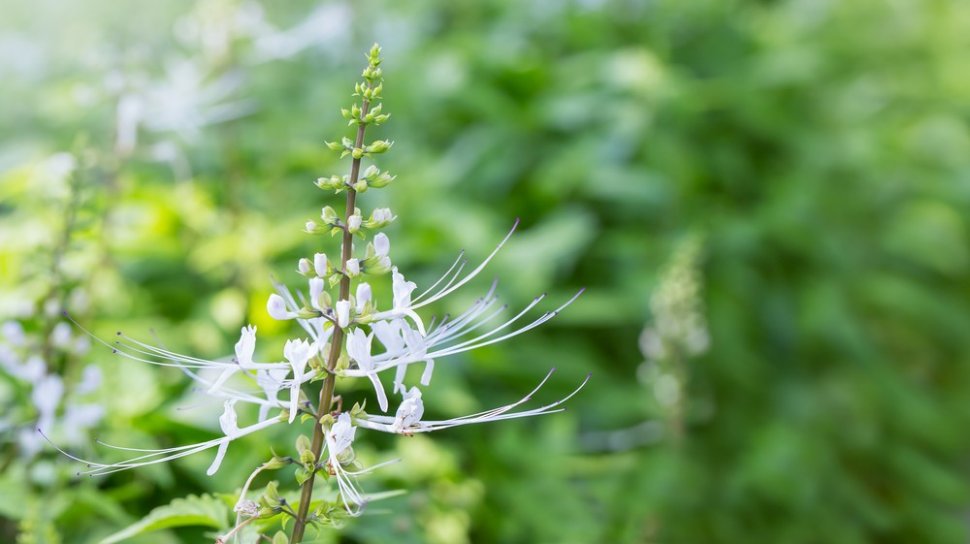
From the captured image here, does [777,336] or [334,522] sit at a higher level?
[334,522]

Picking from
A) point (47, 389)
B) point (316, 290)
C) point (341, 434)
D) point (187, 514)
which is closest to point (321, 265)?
point (316, 290)

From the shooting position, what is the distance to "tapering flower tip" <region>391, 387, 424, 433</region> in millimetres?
769

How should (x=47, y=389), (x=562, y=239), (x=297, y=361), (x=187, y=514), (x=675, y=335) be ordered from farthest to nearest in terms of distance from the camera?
(x=562, y=239), (x=675, y=335), (x=47, y=389), (x=187, y=514), (x=297, y=361)

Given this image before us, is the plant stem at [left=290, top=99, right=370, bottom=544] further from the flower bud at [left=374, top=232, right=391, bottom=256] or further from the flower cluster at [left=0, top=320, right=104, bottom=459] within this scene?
the flower cluster at [left=0, top=320, right=104, bottom=459]

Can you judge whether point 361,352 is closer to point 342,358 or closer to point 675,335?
point 342,358

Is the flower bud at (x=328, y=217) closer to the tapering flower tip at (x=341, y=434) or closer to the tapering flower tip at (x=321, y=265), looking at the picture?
the tapering flower tip at (x=321, y=265)

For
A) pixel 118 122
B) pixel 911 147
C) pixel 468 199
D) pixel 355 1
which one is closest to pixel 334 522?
pixel 118 122

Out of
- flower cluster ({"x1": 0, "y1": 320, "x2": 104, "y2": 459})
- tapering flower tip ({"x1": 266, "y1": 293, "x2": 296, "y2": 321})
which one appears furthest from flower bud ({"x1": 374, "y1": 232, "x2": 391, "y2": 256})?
flower cluster ({"x1": 0, "y1": 320, "x2": 104, "y2": 459})

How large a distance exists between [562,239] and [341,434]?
70.7 inches

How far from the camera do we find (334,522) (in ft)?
2.73

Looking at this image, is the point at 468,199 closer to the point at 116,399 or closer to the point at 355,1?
the point at 355,1

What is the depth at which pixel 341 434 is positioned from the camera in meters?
0.78

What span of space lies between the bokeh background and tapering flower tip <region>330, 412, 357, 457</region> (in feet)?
1.68

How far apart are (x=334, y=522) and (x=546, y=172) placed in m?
2.25
